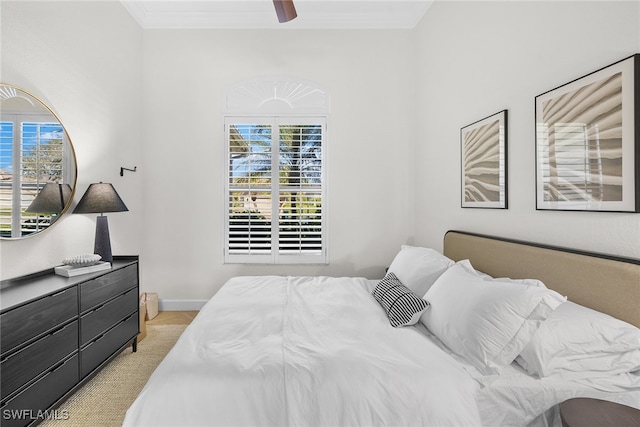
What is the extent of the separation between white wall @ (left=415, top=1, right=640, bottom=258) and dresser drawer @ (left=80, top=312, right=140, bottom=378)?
2820 mm

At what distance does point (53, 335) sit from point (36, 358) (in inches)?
5.3

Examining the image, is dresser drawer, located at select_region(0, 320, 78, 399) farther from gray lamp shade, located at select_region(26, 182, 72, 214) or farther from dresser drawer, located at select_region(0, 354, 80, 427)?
gray lamp shade, located at select_region(26, 182, 72, 214)

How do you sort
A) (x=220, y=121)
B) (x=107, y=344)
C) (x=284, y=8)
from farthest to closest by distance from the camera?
(x=220, y=121) < (x=107, y=344) < (x=284, y=8)

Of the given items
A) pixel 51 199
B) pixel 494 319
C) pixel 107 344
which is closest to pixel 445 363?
pixel 494 319

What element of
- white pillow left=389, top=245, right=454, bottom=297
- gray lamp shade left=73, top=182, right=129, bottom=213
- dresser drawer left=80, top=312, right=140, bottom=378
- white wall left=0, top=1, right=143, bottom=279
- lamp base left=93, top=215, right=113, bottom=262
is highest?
white wall left=0, top=1, right=143, bottom=279

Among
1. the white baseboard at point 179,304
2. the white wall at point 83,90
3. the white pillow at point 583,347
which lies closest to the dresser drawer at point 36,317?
the white wall at point 83,90

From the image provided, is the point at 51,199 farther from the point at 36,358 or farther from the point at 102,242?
the point at 36,358

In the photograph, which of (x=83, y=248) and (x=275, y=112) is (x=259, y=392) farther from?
(x=275, y=112)

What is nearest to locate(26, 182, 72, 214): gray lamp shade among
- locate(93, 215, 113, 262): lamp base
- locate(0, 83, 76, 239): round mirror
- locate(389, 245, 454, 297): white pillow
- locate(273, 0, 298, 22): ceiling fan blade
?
locate(0, 83, 76, 239): round mirror

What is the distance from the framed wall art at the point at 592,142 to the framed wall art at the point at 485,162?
0.29 meters

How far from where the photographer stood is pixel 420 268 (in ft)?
6.73

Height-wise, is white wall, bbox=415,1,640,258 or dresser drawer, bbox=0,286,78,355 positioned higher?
white wall, bbox=415,1,640,258

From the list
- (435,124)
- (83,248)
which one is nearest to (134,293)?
(83,248)

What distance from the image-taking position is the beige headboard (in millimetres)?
1195
